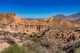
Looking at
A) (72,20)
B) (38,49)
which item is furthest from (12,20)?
(38,49)

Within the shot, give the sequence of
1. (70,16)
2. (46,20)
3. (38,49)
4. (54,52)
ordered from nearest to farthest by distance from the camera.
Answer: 1. (38,49)
2. (54,52)
3. (46,20)
4. (70,16)

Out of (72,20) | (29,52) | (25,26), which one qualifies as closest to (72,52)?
(29,52)

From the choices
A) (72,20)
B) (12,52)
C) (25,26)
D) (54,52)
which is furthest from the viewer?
(72,20)

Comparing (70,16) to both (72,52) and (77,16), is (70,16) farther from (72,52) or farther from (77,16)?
(72,52)

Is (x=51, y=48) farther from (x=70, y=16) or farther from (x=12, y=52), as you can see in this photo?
(x=70, y=16)

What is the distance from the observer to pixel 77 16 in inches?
3627

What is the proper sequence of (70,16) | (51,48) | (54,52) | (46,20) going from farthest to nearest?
1. (70,16)
2. (46,20)
3. (51,48)
4. (54,52)

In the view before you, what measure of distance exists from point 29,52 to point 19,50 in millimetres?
534

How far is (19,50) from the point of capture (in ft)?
59.0

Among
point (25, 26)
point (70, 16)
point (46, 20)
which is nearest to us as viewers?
point (25, 26)

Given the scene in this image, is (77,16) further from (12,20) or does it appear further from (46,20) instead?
(12,20)

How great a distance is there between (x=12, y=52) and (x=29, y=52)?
0.89 meters

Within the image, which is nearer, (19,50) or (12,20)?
(19,50)

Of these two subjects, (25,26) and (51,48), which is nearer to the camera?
(51,48)
